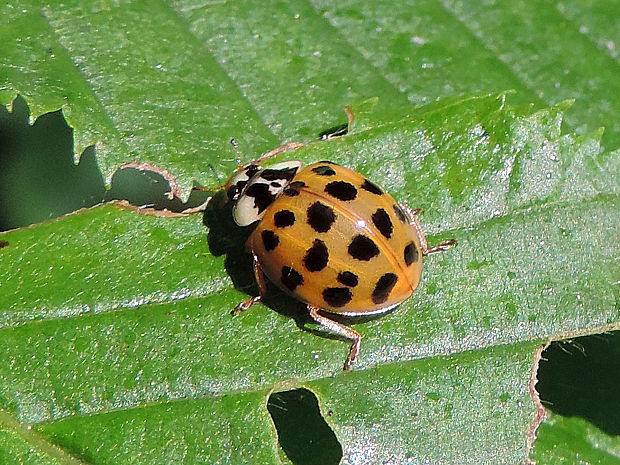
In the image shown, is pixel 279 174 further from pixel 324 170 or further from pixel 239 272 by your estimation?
pixel 239 272

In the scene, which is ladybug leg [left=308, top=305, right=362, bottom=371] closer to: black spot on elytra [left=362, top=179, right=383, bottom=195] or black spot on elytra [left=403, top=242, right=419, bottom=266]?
black spot on elytra [left=403, top=242, right=419, bottom=266]

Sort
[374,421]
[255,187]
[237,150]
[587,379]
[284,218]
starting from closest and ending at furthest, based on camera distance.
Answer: [374,421], [284,218], [255,187], [237,150], [587,379]

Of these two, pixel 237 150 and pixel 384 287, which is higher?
pixel 237 150

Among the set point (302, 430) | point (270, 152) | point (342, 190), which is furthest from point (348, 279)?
point (270, 152)

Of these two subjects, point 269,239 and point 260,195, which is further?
point 260,195

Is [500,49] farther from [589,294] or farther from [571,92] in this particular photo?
[589,294]

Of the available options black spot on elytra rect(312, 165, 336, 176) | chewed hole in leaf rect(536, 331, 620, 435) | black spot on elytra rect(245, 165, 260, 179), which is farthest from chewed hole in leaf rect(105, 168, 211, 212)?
chewed hole in leaf rect(536, 331, 620, 435)

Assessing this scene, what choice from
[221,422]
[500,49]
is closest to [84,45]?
[221,422]
